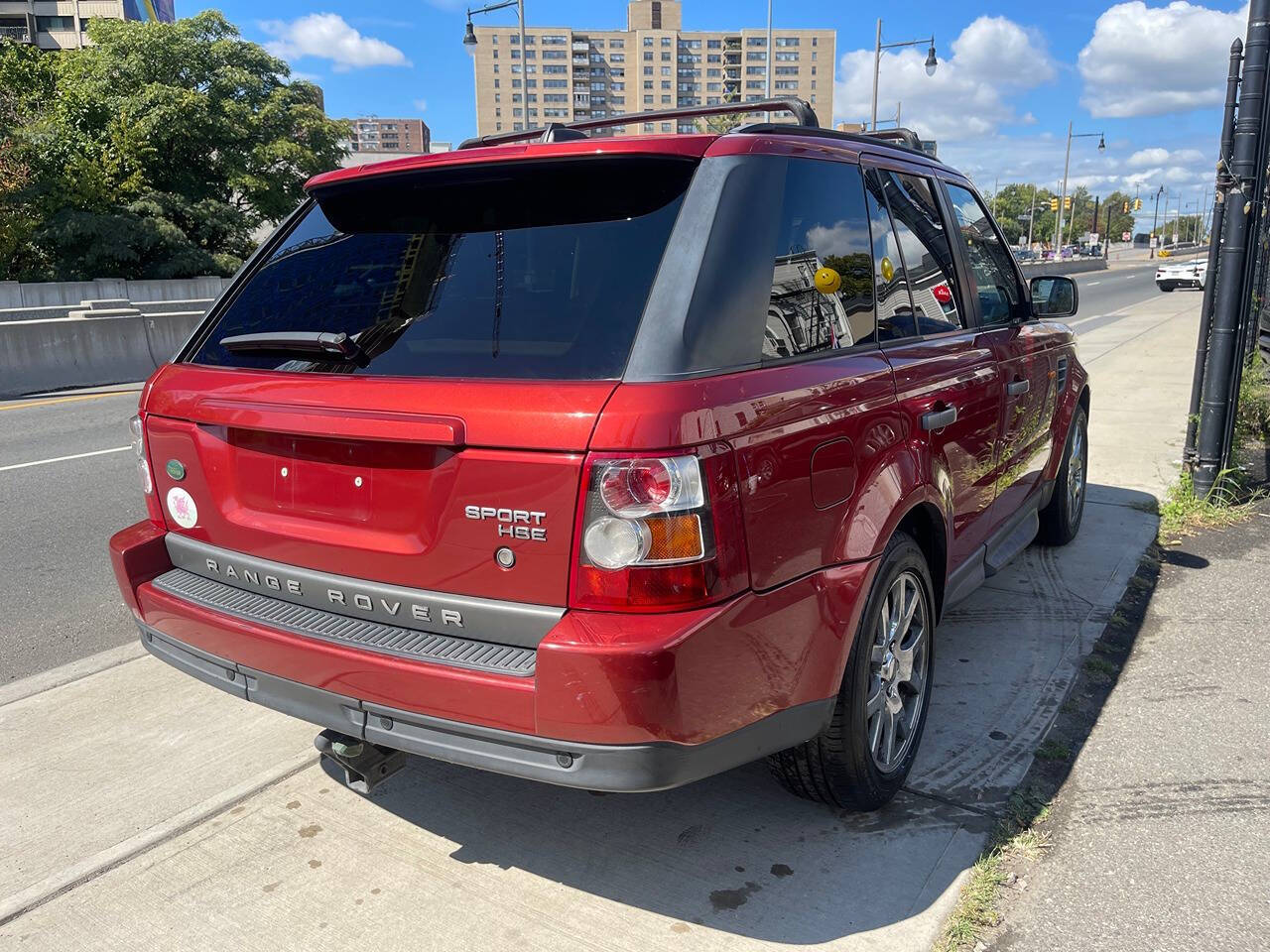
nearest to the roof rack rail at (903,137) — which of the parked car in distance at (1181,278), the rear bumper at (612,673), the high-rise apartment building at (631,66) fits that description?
the rear bumper at (612,673)

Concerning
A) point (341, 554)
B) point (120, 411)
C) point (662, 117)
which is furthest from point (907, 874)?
point (120, 411)

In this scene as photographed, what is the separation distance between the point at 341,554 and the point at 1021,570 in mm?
4017

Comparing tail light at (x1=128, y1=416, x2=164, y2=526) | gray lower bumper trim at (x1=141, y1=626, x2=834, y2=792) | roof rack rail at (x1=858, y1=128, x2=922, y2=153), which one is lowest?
gray lower bumper trim at (x1=141, y1=626, x2=834, y2=792)

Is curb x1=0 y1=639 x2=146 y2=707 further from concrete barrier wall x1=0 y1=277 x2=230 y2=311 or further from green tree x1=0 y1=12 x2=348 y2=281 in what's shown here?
green tree x1=0 y1=12 x2=348 y2=281

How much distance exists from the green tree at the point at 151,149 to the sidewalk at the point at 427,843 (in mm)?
32755

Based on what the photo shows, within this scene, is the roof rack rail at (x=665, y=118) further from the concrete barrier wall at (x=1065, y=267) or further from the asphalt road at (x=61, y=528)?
the concrete barrier wall at (x=1065, y=267)

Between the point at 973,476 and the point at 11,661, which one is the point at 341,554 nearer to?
the point at 973,476

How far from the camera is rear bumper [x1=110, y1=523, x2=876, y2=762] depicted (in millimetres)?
2090

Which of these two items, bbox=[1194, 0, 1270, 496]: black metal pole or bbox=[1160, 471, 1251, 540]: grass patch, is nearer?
bbox=[1194, 0, 1270, 496]: black metal pole

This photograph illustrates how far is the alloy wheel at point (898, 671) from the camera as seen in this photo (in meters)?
2.91

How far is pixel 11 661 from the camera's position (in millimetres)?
4195

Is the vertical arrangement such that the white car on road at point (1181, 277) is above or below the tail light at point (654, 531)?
below

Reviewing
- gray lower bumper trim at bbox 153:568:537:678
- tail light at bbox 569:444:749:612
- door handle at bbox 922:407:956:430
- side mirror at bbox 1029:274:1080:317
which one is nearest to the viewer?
tail light at bbox 569:444:749:612

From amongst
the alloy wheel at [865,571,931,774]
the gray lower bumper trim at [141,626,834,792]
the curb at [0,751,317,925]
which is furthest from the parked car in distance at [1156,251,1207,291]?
the curb at [0,751,317,925]
